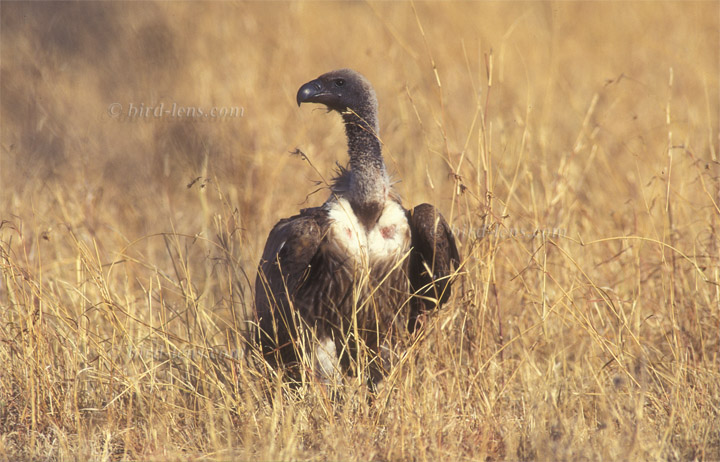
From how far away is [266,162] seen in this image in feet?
22.8

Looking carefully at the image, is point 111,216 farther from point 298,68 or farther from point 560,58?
point 560,58

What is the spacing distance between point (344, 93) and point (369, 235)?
0.79 meters

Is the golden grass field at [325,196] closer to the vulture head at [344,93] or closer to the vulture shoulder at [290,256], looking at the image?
the vulture shoulder at [290,256]

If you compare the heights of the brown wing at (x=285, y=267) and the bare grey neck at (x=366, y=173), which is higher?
the bare grey neck at (x=366, y=173)

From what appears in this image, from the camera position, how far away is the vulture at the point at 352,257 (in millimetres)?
3898

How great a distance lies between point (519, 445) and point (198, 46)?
274 inches

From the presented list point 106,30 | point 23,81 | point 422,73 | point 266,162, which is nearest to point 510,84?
point 422,73

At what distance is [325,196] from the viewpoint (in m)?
6.88

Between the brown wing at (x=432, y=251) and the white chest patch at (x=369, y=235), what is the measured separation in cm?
8

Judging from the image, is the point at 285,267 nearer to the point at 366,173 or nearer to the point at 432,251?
the point at 366,173

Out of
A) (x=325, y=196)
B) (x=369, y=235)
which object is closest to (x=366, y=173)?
(x=369, y=235)

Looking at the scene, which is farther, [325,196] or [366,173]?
[325,196]

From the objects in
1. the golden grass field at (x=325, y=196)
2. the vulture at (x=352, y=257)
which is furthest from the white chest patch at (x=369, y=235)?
the golden grass field at (x=325, y=196)

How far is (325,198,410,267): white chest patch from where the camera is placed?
3.95 meters
